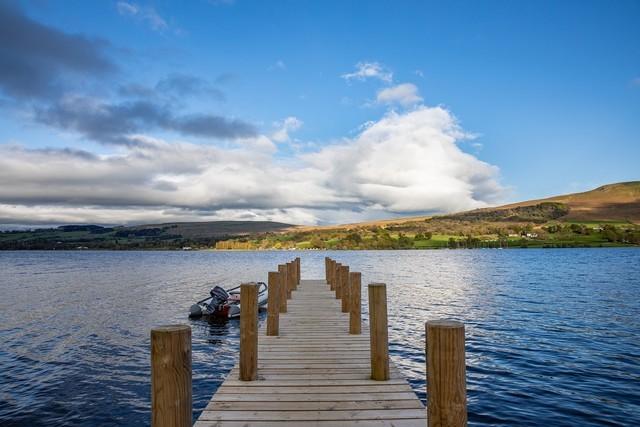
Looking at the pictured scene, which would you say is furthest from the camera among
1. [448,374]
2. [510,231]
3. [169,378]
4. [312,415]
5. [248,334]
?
[510,231]

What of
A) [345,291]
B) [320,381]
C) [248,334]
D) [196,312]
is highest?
[248,334]

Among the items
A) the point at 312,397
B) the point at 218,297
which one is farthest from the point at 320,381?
the point at 218,297

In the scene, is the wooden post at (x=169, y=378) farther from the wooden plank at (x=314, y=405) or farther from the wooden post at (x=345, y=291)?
the wooden post at (x=345, y=291)

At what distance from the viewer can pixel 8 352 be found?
15.9m

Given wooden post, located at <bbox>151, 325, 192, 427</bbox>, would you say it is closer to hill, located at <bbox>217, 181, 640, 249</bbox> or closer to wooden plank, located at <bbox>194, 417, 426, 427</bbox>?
wooden plank, located at <bbox>194, 417, 426, 427</bbox>

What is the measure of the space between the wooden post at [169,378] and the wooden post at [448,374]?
83.2 inches

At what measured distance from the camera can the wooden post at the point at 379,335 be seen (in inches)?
269

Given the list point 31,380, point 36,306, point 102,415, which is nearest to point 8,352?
point 31,380

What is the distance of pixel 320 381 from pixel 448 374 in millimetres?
3733

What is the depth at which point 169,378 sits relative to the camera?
3660 millimetres

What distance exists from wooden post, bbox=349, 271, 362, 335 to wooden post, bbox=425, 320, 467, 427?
6.77m

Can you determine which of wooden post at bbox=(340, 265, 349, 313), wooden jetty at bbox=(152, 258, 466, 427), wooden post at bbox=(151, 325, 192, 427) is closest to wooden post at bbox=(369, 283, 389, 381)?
wooden jetty at bbox=(152, 258, 466, 427)

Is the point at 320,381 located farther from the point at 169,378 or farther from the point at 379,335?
the point at 169,378

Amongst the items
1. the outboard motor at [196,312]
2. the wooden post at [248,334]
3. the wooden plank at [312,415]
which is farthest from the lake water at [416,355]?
the wooden plank at [312,415]
